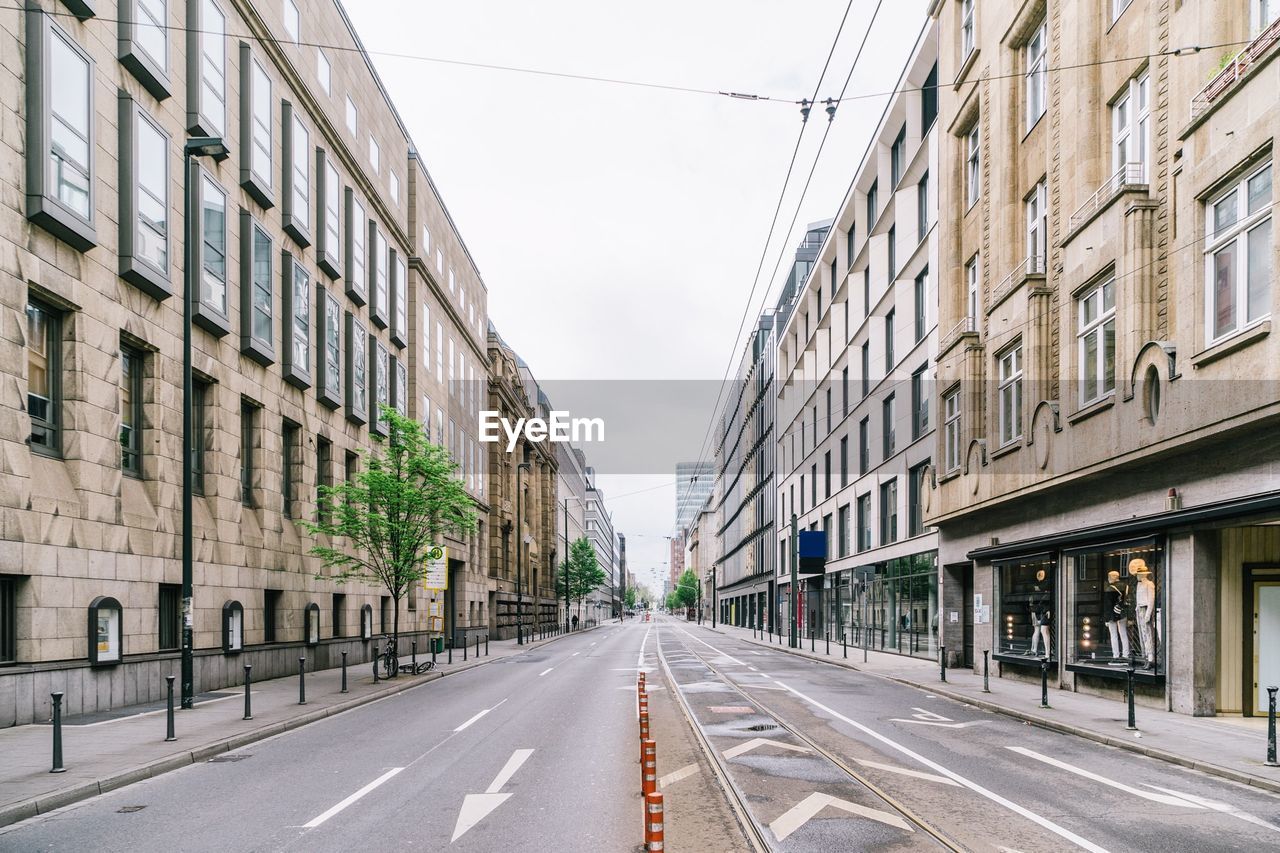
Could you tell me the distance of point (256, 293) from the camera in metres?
27.9

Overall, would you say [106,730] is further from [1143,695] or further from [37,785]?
[1143,695]

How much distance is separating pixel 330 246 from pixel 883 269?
2340 centimetres

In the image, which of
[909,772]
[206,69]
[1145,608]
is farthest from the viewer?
[206,69]

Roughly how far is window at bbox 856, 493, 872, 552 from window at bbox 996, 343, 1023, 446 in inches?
751

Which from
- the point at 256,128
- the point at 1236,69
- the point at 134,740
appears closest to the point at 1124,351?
the point at 1236,69

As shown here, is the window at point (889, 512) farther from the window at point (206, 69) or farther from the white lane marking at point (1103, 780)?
the window at point (206, 69)

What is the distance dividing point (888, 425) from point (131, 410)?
30045 millimetres

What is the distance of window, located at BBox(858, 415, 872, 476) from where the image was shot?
147ft

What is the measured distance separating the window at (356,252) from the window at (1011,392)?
23.6 metres

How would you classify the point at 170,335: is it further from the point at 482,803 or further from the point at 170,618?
the point at 482,803

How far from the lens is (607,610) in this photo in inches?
7859

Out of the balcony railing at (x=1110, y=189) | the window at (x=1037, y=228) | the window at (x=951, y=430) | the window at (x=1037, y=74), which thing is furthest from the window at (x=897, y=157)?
the balcony railing at (x=1110, y=189)

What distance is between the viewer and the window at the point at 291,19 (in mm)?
30906

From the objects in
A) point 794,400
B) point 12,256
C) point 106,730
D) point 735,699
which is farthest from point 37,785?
point 794,400
